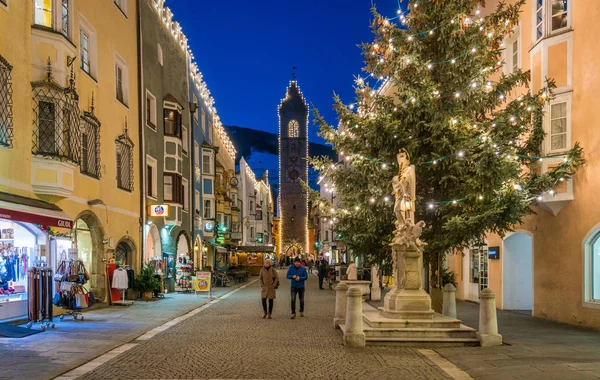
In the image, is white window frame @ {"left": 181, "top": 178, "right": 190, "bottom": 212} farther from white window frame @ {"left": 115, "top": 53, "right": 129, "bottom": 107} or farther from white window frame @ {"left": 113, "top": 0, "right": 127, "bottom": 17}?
white window frame @ {"left": 113, "top": 0, "right": 127, "bottom": 17}

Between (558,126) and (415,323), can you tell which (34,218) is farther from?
(558,126)

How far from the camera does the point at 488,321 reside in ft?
39.0

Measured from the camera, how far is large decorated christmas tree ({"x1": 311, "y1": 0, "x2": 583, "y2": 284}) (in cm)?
1498

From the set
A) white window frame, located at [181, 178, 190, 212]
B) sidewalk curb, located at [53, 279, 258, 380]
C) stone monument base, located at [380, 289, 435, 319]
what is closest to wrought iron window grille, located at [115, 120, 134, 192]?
sidewalk curb, located at [53, 279, 258, 380]

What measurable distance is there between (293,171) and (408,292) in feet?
284

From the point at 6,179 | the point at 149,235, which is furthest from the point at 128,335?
the point at 149,235

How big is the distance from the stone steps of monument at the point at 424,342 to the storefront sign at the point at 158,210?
49.5 ft

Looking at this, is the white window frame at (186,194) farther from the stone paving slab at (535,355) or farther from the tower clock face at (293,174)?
the tower clock face at (293,174)

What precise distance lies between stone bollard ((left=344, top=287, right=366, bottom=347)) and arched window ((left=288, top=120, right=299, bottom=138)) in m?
89.1

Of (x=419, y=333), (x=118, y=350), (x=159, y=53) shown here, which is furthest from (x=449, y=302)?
(x=159, y=53)

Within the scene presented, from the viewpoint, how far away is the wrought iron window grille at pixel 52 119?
50.1ft

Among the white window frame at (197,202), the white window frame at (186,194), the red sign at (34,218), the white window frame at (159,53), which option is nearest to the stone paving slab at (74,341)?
the red sign at (34,218)

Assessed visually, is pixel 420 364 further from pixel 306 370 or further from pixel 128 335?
pixel 128 335

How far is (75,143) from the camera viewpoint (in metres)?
16.7
